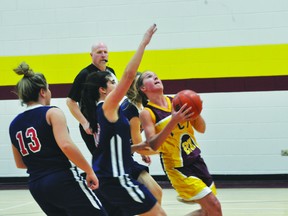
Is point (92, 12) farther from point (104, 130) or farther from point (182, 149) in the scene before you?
point (104, 130)

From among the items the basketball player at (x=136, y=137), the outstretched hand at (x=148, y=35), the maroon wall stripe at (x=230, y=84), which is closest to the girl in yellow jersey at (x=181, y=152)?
the basketball player at (x=136, y=137)

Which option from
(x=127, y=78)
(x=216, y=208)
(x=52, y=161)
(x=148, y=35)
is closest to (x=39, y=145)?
(x=52, y=161)

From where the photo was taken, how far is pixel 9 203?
8047mm

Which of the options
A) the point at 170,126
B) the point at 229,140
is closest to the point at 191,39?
the point at 229,140

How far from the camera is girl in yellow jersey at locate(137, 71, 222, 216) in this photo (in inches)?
184

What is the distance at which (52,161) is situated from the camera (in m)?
3.65

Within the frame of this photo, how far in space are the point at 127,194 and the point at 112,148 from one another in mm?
322

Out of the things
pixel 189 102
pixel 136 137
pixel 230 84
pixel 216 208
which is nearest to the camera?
pixel 189 102

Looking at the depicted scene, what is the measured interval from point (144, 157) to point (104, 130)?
1232 millimetres

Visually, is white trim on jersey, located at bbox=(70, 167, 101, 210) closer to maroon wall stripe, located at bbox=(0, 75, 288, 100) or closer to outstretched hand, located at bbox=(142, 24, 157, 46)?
outstretched hand, located at bbox=(142, 24, 157, 46)

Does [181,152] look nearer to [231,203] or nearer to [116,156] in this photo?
[116,156]

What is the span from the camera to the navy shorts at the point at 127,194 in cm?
394

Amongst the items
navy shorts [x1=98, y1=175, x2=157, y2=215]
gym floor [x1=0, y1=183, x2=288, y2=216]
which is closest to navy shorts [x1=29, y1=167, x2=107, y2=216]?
navy shorts [x1=98, y1=175, x2=157, y2=215]

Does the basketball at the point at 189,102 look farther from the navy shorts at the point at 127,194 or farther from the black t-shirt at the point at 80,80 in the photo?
the black t-shirt at the point at 80,80
